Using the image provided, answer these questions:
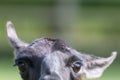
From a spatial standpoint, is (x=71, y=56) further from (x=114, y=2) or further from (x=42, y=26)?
(x=114, y=2)

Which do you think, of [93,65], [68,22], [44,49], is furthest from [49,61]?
[68,22]

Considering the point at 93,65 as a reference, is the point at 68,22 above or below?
above

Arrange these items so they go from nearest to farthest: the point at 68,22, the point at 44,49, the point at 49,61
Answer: the point at 49,61 < the point at 44,49 < the point at 68,22

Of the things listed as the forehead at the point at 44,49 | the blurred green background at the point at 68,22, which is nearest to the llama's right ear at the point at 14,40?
the forehead at the point at 44,49

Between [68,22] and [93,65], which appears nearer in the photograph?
[93,65]

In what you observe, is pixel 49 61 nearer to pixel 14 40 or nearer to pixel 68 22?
pixel 14 40

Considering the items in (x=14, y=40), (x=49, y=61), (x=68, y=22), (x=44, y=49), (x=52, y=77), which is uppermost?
(x=68, y=22)

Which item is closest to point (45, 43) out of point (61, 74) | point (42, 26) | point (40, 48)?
point (40, 48)

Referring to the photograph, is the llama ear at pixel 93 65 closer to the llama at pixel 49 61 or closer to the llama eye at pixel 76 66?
the llama at pixel 49 61

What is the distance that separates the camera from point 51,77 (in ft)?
25.9

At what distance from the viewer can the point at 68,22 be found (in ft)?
108

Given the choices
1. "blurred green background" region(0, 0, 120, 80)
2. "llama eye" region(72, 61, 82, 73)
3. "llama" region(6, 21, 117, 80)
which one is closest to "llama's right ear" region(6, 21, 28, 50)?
"llama" region(6, 21, 117, 80)

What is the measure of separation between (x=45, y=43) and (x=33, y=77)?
21.5 inches

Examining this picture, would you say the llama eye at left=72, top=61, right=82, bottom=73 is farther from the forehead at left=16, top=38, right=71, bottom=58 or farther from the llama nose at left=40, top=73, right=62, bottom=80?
the llama nose at left=40, top=73, right=62, bottom=80
